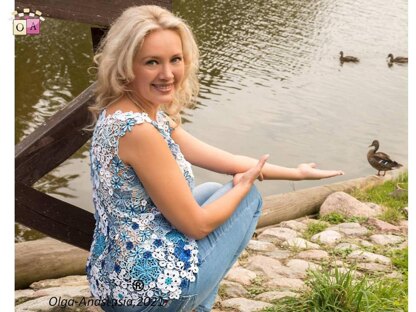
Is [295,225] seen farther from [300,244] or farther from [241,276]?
[241,276]

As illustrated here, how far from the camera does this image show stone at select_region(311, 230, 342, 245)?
4.75m

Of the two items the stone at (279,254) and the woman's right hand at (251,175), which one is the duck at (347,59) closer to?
the stone at (279,254)

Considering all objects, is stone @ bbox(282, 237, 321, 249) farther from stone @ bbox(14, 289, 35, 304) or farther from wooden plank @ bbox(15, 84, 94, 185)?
wooden plank @ bbox(15, 84, 94, 185)

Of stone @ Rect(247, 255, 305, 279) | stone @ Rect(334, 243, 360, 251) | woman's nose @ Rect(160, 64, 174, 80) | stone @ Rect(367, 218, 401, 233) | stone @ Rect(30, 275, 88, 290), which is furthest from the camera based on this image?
stone @ Rect(367, 218, 401, 233)

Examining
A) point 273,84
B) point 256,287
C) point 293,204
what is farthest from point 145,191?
point 273,84

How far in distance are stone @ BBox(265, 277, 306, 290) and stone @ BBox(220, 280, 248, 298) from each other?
0.18 m

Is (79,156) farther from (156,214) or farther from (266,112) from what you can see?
(156,214)

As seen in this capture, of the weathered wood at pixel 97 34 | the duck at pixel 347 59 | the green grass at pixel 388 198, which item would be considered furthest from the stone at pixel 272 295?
the duck at pixel 347 59

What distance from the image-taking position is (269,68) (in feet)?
39.8

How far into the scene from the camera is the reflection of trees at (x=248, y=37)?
1159 cm

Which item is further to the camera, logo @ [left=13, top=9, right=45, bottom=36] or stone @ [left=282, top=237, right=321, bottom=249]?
stone @ [left=282, top=237, right=321, bottom=249]

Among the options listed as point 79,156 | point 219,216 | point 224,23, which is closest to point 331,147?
point 79,156

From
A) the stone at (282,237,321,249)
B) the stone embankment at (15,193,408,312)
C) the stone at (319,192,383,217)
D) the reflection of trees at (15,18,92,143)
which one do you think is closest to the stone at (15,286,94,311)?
the stone embankment at (15,193,408,312)

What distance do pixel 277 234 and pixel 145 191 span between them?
2.59 meters
